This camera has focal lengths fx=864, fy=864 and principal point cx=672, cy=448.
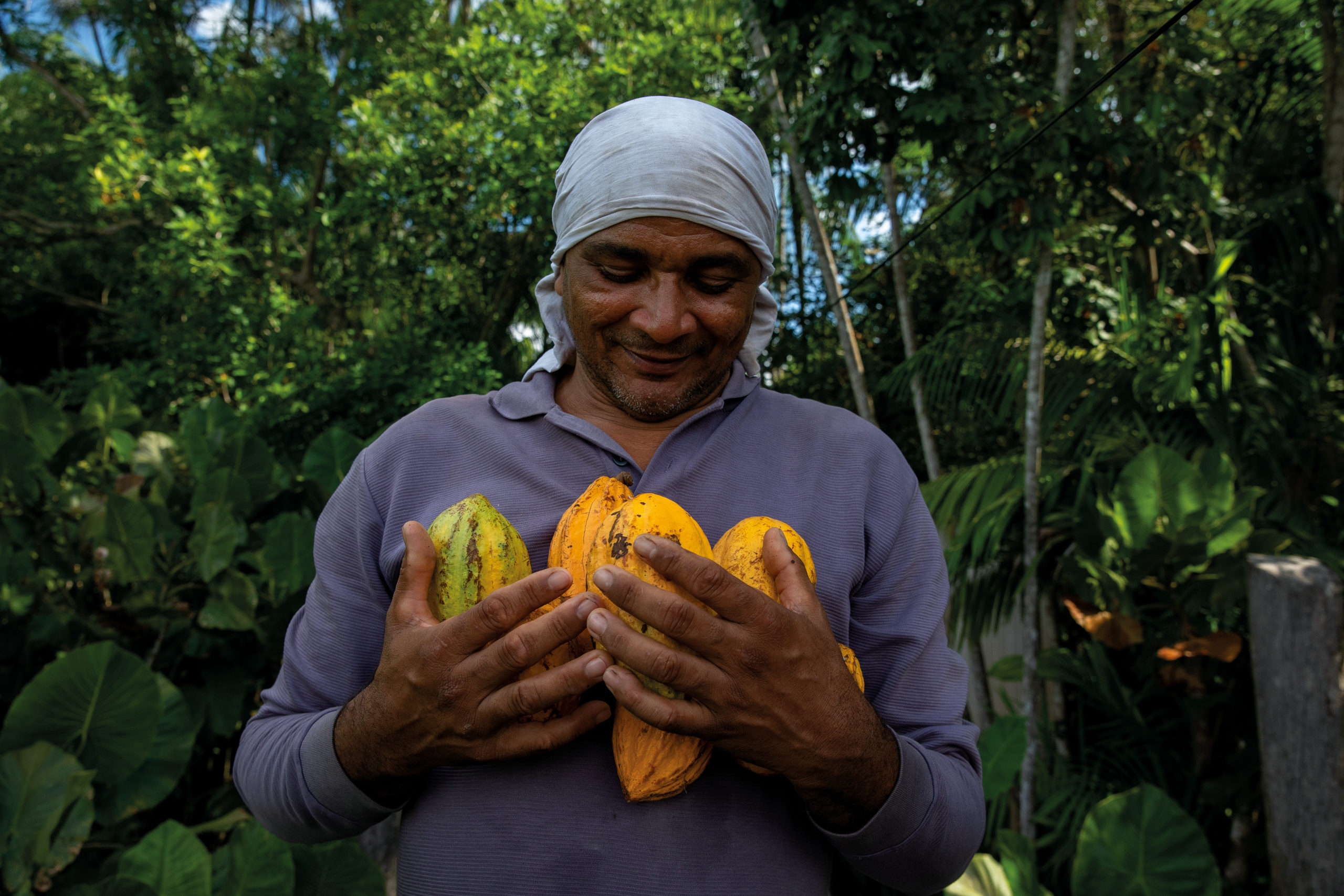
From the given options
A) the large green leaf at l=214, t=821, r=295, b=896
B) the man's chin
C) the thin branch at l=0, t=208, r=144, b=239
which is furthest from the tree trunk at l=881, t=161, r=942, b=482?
the thin branch at l=0, t=208, r=144, b=239

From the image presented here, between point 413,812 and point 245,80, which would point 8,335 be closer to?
point 245,80

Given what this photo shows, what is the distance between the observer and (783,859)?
1.17 metres

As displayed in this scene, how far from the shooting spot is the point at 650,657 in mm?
920

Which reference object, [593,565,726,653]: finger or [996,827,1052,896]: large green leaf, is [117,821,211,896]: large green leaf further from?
[996,827,1052,896]: large green leaf

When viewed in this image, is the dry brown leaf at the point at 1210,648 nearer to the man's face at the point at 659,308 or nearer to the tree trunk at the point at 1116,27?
the man's face at the point at 659,308

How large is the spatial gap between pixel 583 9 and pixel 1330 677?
6.28 meters

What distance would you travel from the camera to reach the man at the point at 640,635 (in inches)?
38.3

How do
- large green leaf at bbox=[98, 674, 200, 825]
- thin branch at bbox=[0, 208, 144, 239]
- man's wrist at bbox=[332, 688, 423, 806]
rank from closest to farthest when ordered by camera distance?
man's wrist at bbox=[332, 688, 423, 806] < large green leaf at bbox=[98, 674, 200, 825] < thin branch at bbox=[0, 208, 144, 239]

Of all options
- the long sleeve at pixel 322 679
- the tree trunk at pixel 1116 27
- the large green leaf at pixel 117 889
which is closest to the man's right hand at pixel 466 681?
the long sleeve at pixel 322 679

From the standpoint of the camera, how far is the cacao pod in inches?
38.7

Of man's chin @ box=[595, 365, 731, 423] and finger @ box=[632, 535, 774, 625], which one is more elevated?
man's chin @ box=[595, 365, 731, 423]

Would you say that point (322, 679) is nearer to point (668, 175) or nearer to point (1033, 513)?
point (668, 175)

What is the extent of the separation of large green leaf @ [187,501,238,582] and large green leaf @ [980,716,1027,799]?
261cm

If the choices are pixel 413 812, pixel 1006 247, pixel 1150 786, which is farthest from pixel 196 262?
pixel 1150 786
